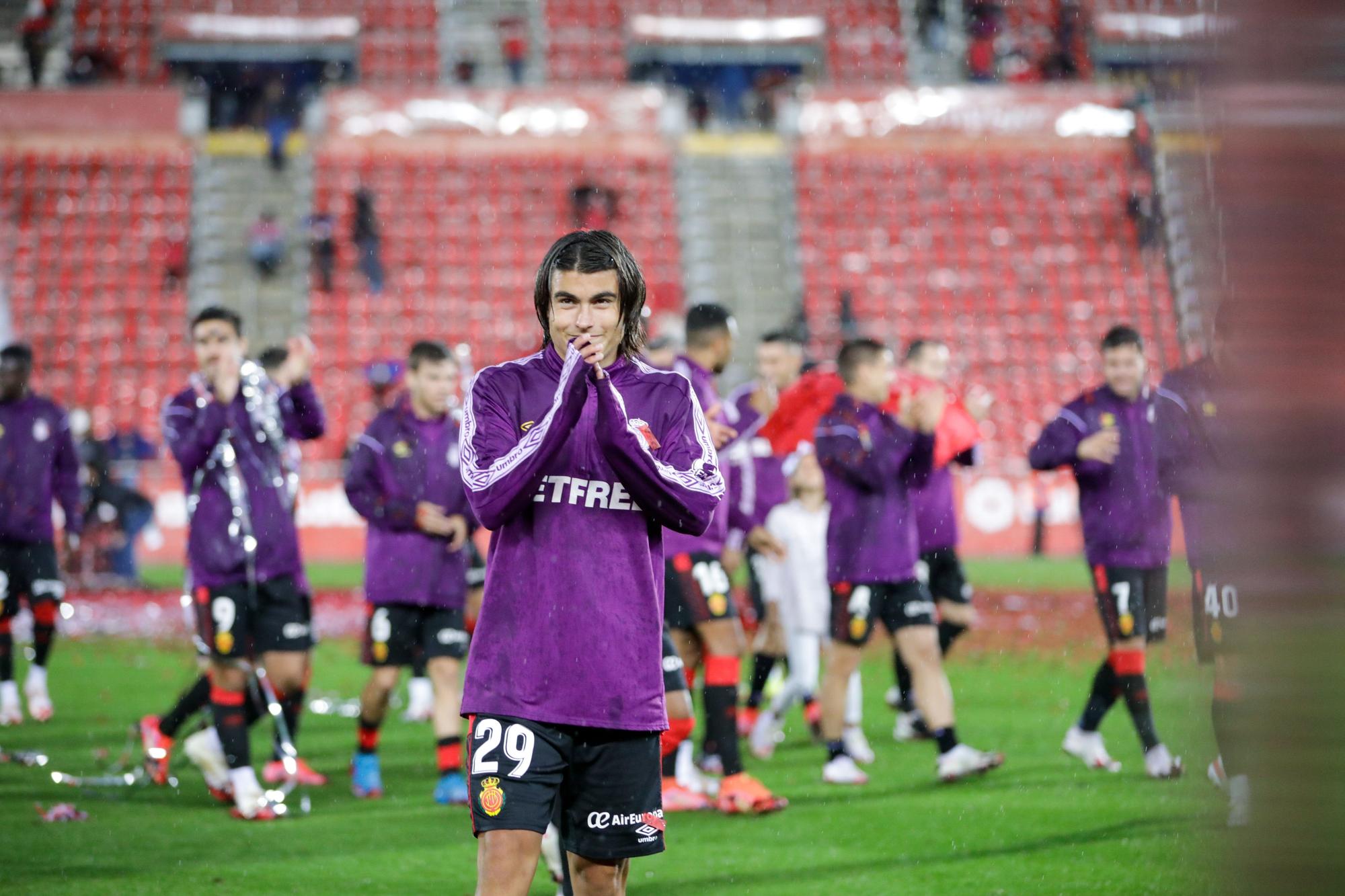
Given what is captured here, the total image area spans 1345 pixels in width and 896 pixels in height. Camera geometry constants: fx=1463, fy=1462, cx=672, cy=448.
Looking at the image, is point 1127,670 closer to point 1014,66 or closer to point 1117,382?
point 1117,382

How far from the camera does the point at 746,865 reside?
5.28 m

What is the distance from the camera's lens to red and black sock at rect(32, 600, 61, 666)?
9156 mm

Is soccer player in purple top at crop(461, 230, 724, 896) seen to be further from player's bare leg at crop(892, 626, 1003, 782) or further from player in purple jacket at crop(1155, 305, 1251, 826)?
player's bare leg at crop(892, 626, 1003, 782)

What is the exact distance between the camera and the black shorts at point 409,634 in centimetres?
681

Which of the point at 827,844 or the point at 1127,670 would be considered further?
the point at 1127,670

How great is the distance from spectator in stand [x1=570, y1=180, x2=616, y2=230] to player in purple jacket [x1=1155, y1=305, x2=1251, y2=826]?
25.2m

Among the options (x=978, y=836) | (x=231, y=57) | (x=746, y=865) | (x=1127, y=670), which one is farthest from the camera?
(x=231, y=57)

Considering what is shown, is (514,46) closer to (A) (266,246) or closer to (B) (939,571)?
(A) (266,246)

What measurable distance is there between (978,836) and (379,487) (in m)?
3.17

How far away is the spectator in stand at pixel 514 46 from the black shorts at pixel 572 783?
27.8 m

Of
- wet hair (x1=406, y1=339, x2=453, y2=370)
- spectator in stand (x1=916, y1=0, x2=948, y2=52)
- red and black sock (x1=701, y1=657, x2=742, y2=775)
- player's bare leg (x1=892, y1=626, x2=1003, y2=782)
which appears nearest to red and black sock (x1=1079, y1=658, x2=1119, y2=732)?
player's bare leg (x1=892, y1=626, x2=1003, y2=782)

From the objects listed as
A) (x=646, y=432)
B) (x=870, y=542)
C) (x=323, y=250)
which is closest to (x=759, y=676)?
(x=870, y=542)

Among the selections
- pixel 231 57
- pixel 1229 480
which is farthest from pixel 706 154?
pixel 1229 480

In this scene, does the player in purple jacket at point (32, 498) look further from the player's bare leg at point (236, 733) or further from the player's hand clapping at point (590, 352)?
the player's hand clapping at point (590, 352)
